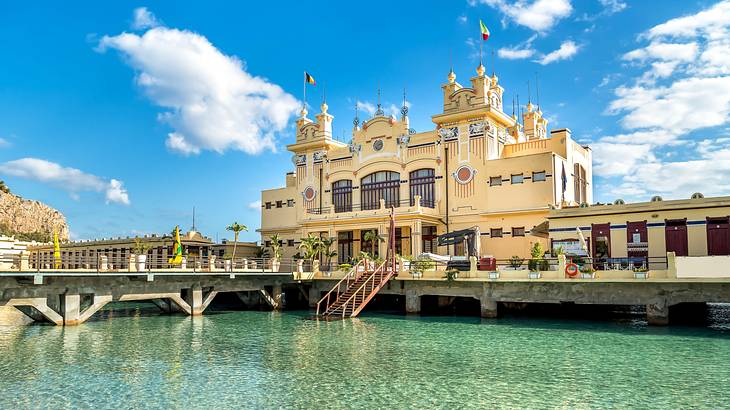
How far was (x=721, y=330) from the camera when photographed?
26.2 metres

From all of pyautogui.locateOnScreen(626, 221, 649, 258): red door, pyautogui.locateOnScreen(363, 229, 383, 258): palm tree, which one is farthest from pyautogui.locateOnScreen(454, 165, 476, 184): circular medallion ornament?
pyautogui.locateOnScreen(626, 221, 649, 258): red door

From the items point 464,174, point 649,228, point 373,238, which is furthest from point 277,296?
point 649,228

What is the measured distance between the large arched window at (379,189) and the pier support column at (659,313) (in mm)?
22282

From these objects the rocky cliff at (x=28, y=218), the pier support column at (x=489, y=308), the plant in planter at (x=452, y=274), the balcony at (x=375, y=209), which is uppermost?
the rocky cliff at (x=28, y=218)

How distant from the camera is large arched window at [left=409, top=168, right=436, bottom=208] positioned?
44906mm

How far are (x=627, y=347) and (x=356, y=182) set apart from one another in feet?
97.3

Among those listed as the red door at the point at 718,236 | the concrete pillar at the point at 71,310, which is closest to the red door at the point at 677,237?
the red door at the point at 718,236

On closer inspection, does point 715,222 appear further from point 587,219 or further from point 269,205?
point 269,205

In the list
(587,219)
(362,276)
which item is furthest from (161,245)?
(587,219)

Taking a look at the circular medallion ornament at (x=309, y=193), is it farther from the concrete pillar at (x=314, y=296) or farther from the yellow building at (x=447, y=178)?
the concrete pillar at (x=314, y=296)

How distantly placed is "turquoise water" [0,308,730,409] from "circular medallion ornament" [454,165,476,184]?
16.1 metres

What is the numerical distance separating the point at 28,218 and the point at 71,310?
10245cm

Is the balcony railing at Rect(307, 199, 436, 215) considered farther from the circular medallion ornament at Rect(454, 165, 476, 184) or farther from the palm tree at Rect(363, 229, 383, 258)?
the circular medallion ornament at Rect(454, 165, 476, 184)

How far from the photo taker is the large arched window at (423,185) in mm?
44906
